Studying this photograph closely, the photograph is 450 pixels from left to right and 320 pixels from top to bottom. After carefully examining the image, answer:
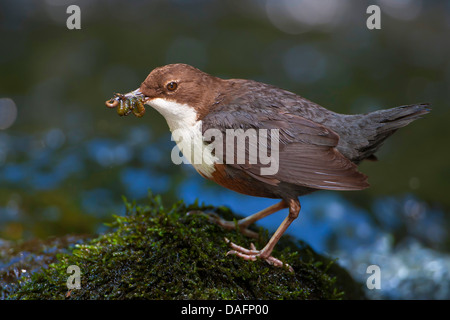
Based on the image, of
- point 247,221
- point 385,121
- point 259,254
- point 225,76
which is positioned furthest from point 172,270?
point 225,76

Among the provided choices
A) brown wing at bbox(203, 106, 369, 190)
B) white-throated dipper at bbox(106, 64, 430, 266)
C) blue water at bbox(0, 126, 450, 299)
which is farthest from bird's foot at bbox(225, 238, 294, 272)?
blue water at bbox(0, 126, 450, 299)

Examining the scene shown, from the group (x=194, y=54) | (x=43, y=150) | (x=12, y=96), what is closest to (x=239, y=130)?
(x=43, y=150)

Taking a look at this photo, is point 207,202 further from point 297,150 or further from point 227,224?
point 297,150

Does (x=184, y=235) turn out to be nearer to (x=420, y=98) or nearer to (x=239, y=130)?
(x=239, y=130)

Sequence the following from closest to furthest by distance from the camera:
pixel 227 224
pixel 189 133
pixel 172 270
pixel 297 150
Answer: pixel 172 270 < pixel 297 150 < pixel 189 133 < pixel 227 224

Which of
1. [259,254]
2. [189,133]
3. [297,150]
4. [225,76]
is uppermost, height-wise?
[225,76]

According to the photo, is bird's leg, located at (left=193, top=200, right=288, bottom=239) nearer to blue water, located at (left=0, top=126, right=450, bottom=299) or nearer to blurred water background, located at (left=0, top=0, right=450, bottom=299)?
blue water, located at (left=0, top=126, right=450, bottom=299)

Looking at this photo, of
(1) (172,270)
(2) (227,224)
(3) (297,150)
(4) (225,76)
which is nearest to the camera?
(1) (172,270)
